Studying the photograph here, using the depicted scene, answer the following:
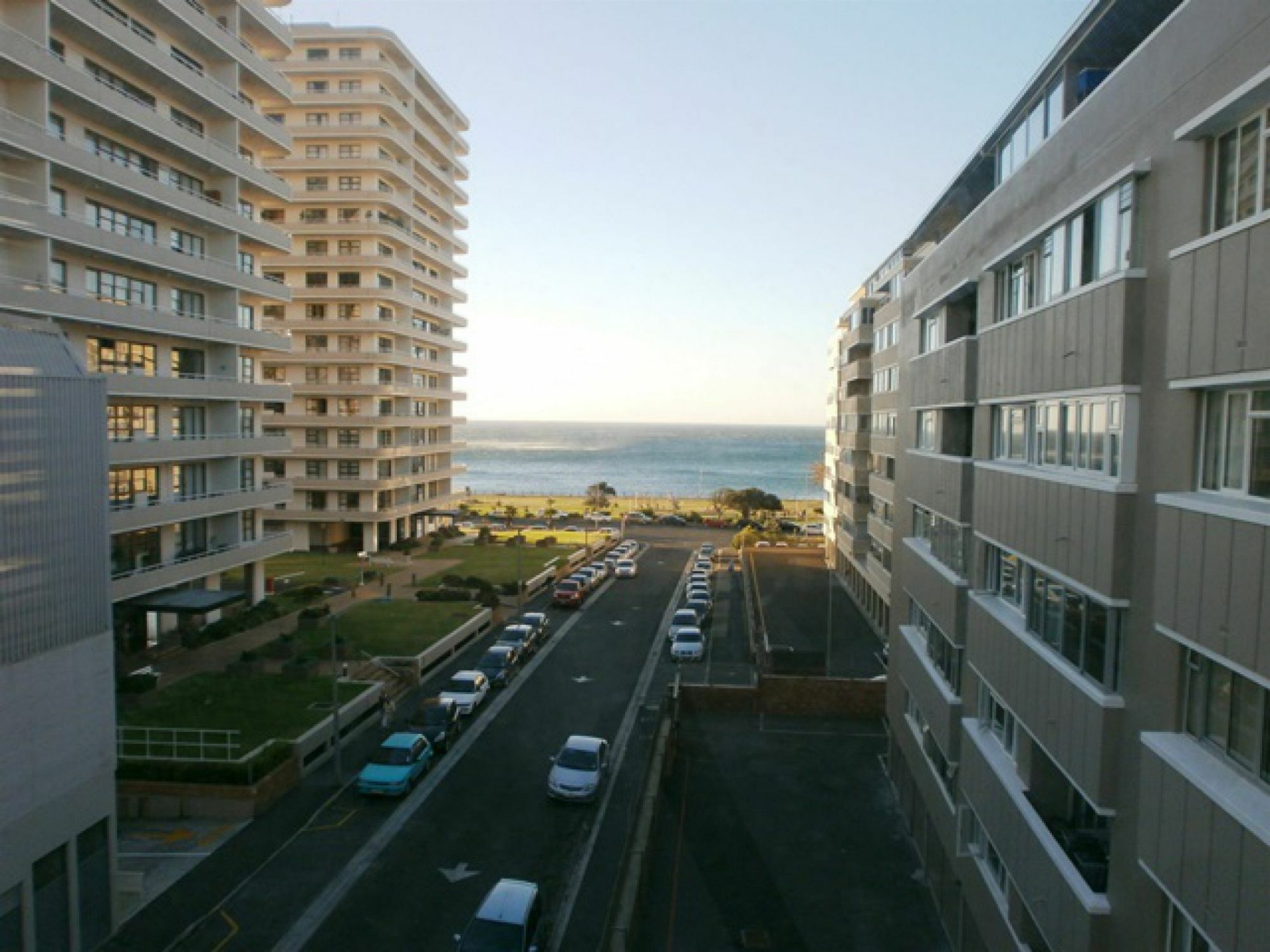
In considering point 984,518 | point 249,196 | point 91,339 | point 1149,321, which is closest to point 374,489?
point 249,196

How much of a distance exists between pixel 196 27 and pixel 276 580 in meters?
30.1

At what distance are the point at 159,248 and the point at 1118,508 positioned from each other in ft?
119

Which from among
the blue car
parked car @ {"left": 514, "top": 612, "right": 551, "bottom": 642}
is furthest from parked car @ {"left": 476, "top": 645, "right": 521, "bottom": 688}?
the blue car

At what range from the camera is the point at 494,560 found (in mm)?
66312

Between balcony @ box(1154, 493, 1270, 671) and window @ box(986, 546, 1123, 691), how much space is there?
1.62m

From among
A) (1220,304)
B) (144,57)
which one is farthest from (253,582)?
(1220,304)

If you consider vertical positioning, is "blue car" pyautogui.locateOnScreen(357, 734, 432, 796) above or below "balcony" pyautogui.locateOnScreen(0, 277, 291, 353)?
below

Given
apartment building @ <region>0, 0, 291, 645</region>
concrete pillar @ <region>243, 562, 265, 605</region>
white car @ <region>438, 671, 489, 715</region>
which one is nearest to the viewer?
apartment building @ <region>0, 0, 291, 645</region>

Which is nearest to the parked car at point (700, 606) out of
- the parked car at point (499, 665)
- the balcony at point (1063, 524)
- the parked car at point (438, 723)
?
the parked car at point (499, 665)

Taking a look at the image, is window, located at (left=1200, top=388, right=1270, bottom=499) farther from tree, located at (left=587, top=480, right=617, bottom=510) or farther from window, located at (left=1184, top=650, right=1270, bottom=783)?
tree, located at (left=587, top=480, right=617, bottom=510)

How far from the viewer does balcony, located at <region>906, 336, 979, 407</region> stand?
1839cm

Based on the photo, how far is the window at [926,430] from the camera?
21609 mm

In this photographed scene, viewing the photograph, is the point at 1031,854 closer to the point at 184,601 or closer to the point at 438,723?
the point at 438,723

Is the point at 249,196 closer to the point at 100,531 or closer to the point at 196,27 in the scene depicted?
the point at 196,27
